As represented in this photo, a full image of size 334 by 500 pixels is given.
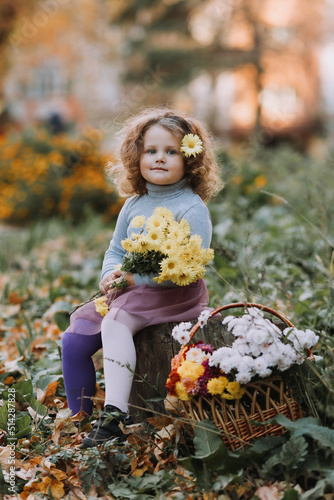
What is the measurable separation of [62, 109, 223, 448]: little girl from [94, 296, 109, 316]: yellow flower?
1.5 inches

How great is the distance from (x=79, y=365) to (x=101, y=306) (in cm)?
28

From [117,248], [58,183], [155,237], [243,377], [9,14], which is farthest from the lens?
[9,14]

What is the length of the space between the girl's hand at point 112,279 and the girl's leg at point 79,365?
154mm

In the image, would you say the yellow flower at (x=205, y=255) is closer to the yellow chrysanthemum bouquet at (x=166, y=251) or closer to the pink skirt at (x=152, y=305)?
the yellow chrysanthemum bouquet at (x=166, y=251)

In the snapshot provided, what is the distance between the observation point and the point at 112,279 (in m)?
2.41

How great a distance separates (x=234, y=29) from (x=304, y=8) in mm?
2424

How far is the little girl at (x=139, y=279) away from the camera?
7.22 feet

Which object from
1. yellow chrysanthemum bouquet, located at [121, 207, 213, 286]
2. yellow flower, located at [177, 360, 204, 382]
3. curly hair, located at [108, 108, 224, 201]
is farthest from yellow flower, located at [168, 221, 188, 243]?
yellow flower, located at [177, 360, 204, 382]

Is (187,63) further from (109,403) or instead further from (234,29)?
(109,403)

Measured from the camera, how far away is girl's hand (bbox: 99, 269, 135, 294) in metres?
2.37

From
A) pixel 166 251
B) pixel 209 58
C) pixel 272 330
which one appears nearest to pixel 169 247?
pixel 166 251

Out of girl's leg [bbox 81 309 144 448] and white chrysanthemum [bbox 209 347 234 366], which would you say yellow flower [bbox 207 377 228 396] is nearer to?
white chrysanthemum [bbox 209 347 234 366]

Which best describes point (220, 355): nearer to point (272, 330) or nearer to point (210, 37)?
point (272, 330)

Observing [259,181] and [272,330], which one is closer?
[272,330]
